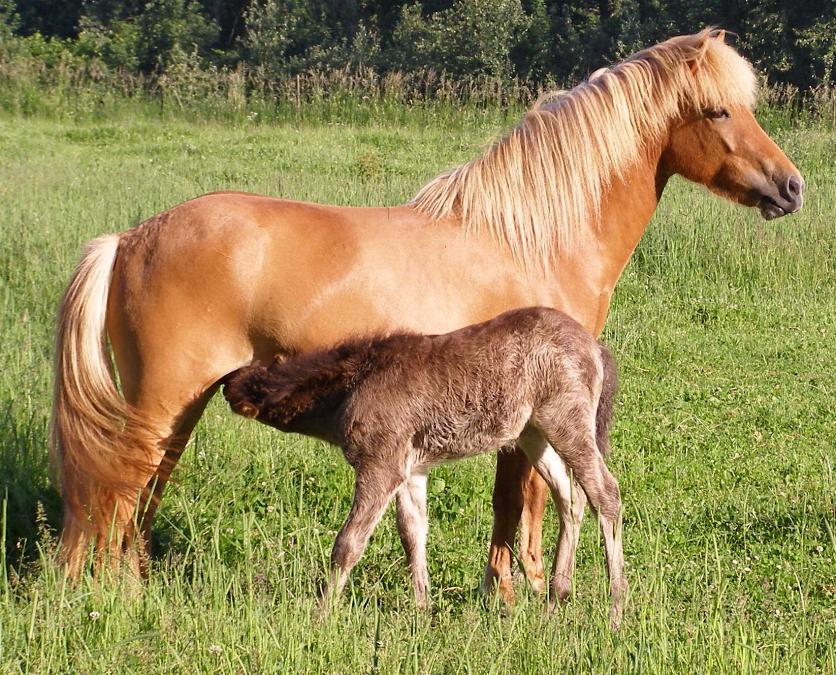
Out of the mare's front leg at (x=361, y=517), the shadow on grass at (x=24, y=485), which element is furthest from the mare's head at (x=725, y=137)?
the shadow on grass at (x=24, y=485)

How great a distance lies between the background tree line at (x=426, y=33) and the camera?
2211 centimetres

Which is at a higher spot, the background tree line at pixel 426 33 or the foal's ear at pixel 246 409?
the background tree line at pixel 426 33

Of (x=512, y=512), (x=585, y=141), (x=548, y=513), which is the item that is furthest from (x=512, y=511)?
(x=585, y=141)

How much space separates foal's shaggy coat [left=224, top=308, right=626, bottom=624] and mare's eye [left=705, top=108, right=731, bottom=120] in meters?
1.25

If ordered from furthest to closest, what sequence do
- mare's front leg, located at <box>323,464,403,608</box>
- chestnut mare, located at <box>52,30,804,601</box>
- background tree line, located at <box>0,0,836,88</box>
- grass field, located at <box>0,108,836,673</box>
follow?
background tree line, located at <box>0,0,836,88</box>
chestnut mare, located at <box>52,30,804,601</box>
mare's front leg, located at <box>323,464,403,608</box>
grass field, located at <box>0,108,836,673</box>

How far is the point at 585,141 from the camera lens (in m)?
A: 4.76

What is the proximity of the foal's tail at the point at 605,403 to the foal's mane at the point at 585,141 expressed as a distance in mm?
502

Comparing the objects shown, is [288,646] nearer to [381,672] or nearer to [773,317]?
[381,672]

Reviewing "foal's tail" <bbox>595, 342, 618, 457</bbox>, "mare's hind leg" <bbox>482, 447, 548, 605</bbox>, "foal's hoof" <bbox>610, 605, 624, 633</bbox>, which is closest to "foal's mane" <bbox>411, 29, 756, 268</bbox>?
"foal's tail" <bbox>595, 342, 618, 457</bbox>

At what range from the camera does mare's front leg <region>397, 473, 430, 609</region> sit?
14.1 ft

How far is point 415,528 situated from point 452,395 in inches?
24.4

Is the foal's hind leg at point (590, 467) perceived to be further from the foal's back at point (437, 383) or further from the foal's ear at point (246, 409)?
→ the foal's ear at point (246, 409)

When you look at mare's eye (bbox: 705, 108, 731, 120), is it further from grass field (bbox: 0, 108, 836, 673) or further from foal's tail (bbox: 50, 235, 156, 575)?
foal's tail (bbox: 50, 235, 156, 575)

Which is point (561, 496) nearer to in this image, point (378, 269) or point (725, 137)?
point (378, 269)
